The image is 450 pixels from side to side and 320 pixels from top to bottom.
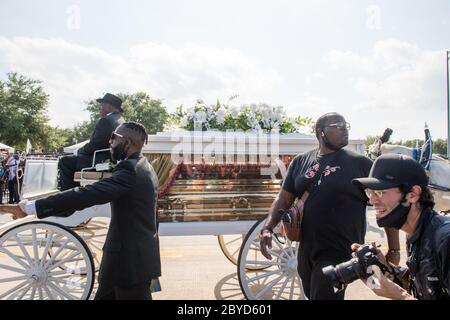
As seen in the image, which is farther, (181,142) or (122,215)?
(181,142)

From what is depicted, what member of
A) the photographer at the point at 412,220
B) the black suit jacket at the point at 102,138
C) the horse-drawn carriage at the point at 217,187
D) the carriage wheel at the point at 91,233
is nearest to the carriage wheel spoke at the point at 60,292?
the horse-drawn carriage at the point at 217,187

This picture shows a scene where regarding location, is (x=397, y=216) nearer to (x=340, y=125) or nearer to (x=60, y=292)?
(x=340, y=125)

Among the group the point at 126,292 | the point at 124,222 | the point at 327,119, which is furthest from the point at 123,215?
the point at 327,119

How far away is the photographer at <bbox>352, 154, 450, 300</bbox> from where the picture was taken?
1483mm

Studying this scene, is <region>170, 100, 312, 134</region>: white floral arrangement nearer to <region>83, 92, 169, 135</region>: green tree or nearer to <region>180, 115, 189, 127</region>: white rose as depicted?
<region>180, 115, 189, 127</region>: white rose

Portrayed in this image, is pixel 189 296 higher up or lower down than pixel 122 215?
lower down

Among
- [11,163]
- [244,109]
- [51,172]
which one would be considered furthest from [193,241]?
[11,163]

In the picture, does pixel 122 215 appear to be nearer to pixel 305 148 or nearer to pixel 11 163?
pixel 305 148

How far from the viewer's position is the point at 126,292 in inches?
103

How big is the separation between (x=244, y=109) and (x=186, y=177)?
1246 mm

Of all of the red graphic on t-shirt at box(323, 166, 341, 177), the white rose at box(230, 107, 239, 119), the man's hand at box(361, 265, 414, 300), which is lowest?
the man's hand at box(361, 265, 414, 300)

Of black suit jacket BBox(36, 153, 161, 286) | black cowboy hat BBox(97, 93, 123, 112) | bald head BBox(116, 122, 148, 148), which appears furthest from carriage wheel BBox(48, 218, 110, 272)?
bald head BBox(116, 122, 148, 148)

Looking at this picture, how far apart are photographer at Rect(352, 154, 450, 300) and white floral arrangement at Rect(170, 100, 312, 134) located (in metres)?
3.26

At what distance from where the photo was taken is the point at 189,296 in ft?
14.5
